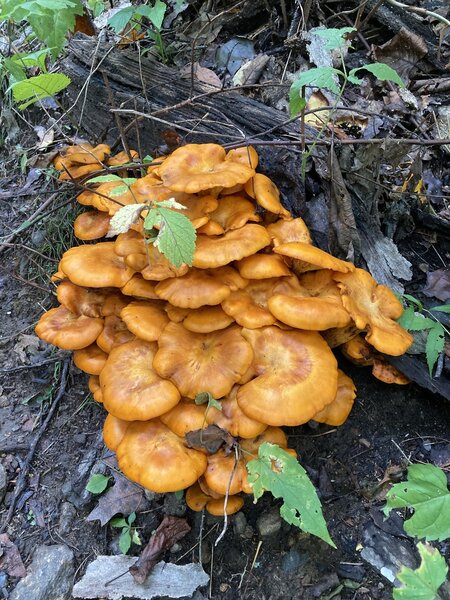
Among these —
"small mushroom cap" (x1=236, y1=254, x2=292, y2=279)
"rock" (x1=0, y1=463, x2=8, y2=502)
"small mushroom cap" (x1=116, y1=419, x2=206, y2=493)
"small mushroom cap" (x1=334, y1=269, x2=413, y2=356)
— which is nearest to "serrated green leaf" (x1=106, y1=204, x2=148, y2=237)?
"small mushroom cap" (x1=236, y1=254, x2=292, y2=279)

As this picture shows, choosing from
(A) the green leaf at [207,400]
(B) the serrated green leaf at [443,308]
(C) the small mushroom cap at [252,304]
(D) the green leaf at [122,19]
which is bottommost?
(A) the green leaf at [207,400]

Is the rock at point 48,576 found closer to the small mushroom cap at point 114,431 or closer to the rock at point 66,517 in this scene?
the rock at point 66,517

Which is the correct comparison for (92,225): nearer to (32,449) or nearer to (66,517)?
(32,449)

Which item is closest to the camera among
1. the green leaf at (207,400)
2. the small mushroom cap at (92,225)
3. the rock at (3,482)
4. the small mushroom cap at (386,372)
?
the green leaf at (207,400)

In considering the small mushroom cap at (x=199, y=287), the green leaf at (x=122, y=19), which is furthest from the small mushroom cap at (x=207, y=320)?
the green leaf at (x=122, y=19)

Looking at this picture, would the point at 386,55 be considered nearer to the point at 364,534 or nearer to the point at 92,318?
the point at 92,318

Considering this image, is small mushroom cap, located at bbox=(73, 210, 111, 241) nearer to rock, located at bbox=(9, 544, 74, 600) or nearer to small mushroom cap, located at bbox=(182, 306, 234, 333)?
small mushroom cap, located at bbox=(182, 306, 234, 333)
